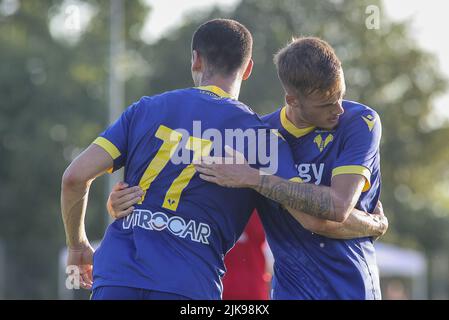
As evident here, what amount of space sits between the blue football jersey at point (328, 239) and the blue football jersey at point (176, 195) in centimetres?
23

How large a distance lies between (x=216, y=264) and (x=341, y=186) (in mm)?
747

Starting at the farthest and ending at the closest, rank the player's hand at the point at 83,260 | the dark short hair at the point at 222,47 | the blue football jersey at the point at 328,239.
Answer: the player's hand at the point at 83,260, the dark short hair at the point at 222,47, the blue football jersey at the point at 328,239

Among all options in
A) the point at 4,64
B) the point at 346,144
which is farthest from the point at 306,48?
the point at 4,64

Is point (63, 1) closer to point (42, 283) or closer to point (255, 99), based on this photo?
point (255, 99)

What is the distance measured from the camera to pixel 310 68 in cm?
475

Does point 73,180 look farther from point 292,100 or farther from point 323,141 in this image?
point 323,141

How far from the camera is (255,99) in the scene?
37000mm

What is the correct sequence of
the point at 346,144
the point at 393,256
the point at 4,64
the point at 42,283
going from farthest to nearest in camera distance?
the point at 4,64, the point at 42,283, the point at 393,256, the point at 346,144

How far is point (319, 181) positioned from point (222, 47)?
2.88 ft

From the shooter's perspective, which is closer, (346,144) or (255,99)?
(346,144)

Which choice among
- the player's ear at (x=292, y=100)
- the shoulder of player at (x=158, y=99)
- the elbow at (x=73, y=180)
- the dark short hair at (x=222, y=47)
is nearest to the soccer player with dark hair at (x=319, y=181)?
the player's ear at (x=292, y=100)

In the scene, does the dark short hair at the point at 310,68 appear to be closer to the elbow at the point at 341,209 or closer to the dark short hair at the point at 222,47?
the dark short hair at the point at 222,47

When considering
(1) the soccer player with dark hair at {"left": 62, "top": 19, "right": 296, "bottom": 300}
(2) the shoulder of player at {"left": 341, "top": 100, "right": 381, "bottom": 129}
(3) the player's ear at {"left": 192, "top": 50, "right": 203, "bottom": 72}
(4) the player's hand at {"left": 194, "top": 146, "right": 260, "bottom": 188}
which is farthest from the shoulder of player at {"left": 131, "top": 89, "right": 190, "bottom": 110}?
(2) the shoulder of player at {"left": 341, "top": 100, "right": 381, "bottom": 129}

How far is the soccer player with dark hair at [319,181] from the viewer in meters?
4.67
